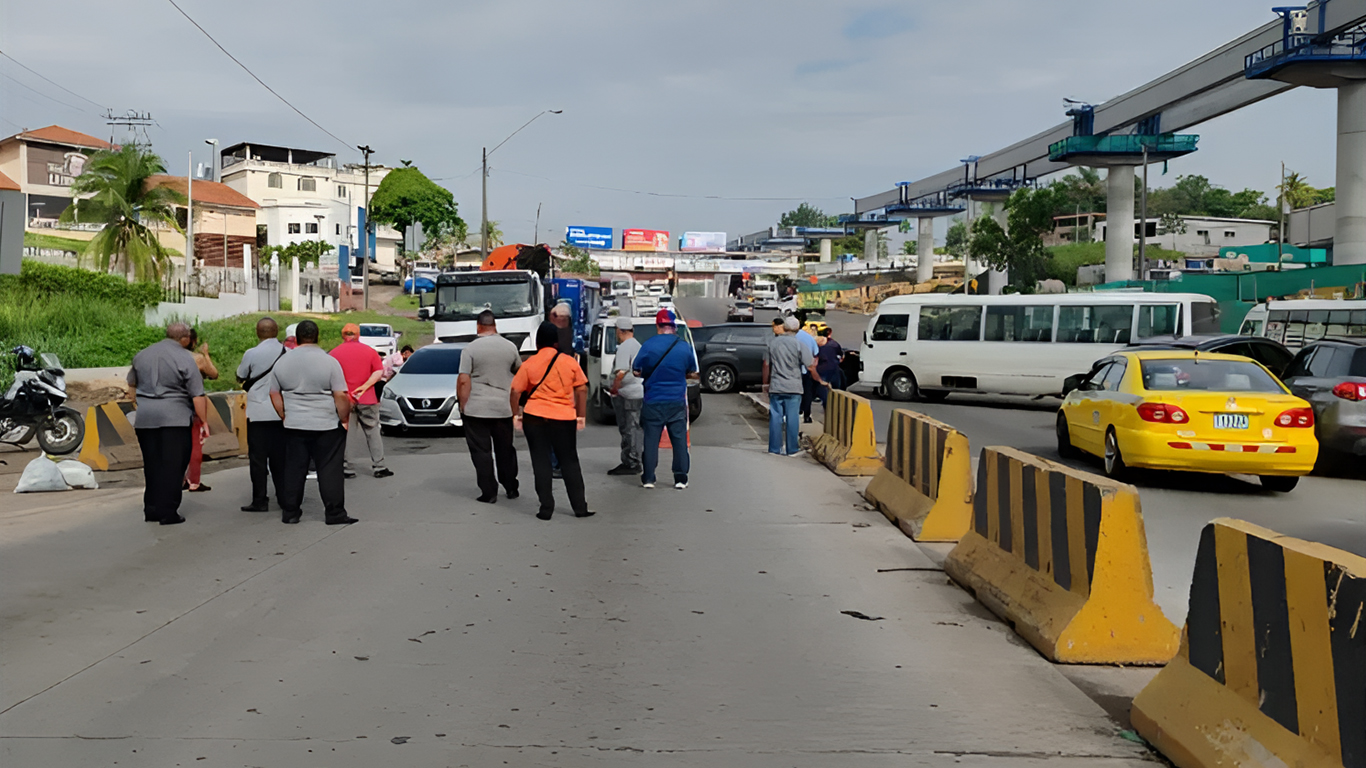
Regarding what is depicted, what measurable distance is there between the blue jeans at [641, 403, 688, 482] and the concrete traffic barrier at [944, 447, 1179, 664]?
535 centimetres

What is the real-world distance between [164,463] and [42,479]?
3.24m

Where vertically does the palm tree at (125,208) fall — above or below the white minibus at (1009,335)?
above

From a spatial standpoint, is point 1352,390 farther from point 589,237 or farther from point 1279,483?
point 589,237

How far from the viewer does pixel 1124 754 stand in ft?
14.9

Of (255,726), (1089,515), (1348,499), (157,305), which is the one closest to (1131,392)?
(1348,499)

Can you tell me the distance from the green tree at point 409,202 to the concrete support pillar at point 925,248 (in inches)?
1536

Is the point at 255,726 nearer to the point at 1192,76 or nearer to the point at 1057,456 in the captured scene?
the point at 1057,456

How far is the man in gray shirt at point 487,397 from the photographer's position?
11.0 metres

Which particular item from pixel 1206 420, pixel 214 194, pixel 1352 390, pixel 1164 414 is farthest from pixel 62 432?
pixel 214 194

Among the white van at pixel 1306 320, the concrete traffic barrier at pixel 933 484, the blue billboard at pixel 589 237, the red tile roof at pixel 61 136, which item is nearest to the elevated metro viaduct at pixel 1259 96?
the white van at pixel 1306 320

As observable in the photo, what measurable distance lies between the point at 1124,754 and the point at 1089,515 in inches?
60.3

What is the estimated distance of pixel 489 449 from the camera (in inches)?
440

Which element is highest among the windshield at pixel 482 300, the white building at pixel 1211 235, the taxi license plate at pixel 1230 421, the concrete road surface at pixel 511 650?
the white building at pixel 1211 235

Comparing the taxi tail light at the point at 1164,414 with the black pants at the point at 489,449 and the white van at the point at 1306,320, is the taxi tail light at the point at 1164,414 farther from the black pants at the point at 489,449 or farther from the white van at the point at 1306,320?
the white van at the point at 1306,320
